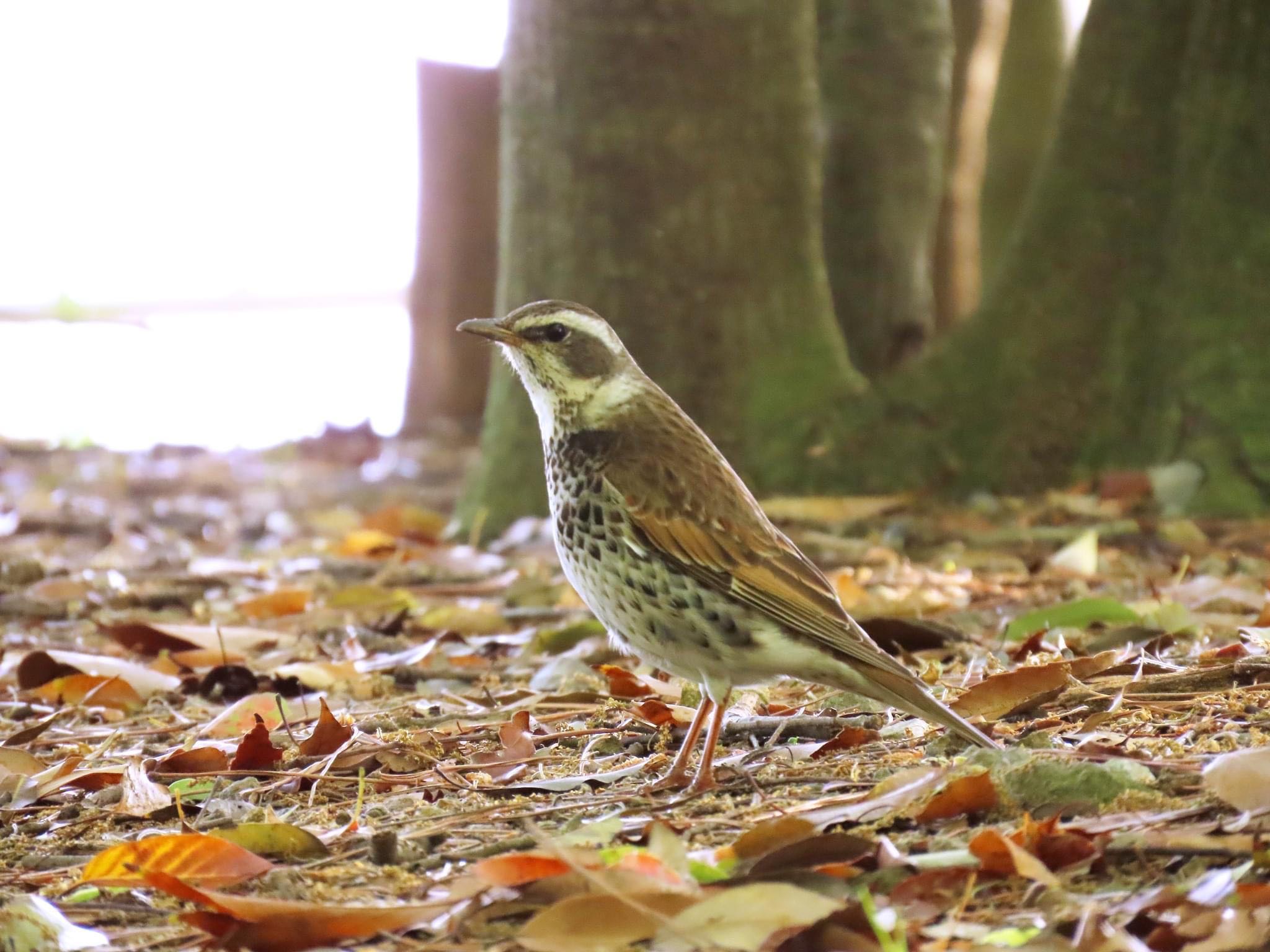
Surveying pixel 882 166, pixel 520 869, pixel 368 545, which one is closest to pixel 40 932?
pixel 520 869

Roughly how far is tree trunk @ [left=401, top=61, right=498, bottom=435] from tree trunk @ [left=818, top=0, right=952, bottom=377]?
4.22 metres

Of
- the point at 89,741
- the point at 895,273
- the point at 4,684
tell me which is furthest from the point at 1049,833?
the point at 895,273

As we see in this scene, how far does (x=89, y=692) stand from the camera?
5020 millimetres

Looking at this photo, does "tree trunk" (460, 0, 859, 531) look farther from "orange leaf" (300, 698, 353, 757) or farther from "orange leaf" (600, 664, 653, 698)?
"orange leaf" (300, 698, 353, 757)

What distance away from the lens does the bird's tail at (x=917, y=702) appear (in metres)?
3.50

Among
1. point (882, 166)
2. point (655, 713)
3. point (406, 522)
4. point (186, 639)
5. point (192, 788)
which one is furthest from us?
point (882, 166)

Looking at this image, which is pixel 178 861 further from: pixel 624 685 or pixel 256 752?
pixel 624 685

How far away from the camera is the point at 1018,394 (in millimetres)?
7504

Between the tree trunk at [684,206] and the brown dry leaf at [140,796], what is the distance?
3.96m

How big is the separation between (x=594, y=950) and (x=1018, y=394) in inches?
215

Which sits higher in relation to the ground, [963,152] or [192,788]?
[963,152]

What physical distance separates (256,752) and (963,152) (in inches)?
357

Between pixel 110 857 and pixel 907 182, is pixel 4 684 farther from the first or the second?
pixel 907 182

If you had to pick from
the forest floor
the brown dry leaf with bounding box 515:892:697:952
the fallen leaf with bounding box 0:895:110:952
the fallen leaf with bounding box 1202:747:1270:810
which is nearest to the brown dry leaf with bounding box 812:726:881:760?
the forest floor
